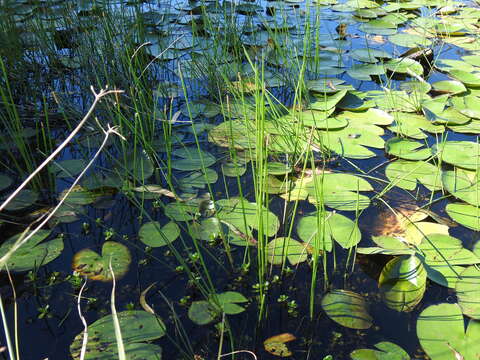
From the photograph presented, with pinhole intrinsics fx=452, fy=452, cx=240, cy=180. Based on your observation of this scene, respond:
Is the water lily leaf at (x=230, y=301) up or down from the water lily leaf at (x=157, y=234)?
down

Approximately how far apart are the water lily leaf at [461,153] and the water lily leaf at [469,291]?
0.48 meters

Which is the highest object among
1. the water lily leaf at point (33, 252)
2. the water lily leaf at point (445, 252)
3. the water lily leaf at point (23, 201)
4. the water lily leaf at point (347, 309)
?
the water lily leaf at point (23, 201)

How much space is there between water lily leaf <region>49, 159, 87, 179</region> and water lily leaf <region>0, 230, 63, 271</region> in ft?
0.97

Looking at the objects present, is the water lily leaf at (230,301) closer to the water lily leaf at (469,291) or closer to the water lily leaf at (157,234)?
the water lily leaf at (157,234)

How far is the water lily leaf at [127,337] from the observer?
0.92 metres

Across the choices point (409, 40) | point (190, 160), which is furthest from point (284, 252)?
point (409, 40)

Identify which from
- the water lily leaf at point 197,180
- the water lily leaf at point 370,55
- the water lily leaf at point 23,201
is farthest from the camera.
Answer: the water lily leaf at point 370,55

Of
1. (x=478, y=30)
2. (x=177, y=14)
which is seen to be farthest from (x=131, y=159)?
(x=478, y=30)

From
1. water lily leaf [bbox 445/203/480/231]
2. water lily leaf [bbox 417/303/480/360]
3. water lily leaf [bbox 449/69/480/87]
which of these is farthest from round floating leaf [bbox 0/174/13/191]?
water lily leaf [bbox 449/69/480/87]

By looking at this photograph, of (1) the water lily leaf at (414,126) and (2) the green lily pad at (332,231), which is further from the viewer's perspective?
(1) the water lily leaf at (414,126)

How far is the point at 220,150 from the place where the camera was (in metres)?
1.65

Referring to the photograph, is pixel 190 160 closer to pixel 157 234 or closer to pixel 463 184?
pixel 157 234

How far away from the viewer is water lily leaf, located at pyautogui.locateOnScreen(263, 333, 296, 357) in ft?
3.14

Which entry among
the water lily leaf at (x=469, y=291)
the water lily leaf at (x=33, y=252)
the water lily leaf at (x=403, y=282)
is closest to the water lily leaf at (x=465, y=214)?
the water lily leaf at (x=469, y=291)
